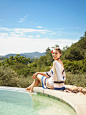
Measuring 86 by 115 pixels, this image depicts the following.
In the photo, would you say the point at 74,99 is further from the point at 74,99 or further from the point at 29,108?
the point at 29,108

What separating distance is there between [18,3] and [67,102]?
1395 centimetres

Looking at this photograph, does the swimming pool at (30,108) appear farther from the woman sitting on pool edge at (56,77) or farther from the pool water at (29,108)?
the woman sitting on pool edge at (56,77)

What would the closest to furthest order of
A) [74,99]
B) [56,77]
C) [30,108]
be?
[30,108]
[74,99]
[56,77]

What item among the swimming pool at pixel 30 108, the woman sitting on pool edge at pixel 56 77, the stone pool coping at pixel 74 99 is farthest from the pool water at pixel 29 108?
the woman sitting on pool edge at pixel 56 77

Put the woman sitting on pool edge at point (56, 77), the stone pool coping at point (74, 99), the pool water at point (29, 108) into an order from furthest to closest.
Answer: the woman sitting on pool edge at point (56, 77)
the pool water at point (29, 108)
the stone pool coping at point (74, 99)

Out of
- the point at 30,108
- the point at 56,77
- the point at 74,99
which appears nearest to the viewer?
the point at 30,108

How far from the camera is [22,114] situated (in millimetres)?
3121

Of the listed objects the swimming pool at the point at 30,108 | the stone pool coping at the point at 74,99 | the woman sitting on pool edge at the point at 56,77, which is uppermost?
the woman sitting on pool edge at the point at 56,77

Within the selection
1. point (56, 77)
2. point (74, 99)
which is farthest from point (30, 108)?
point (56, 77)

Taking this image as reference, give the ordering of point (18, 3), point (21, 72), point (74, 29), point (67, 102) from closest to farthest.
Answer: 1. point (67, 102)
2. point (21, 72)
3. point (18, 3)
4. point (74, 29)

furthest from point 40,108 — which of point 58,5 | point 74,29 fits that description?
point 74,29

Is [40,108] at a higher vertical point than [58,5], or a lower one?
lower

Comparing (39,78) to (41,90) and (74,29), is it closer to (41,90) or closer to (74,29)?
(41,90)

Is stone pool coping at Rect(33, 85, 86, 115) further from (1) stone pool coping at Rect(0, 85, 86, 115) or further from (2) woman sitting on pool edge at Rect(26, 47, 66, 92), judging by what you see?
(2) woman sitting on pool edge at Rect(26, 47, 66, 92)
